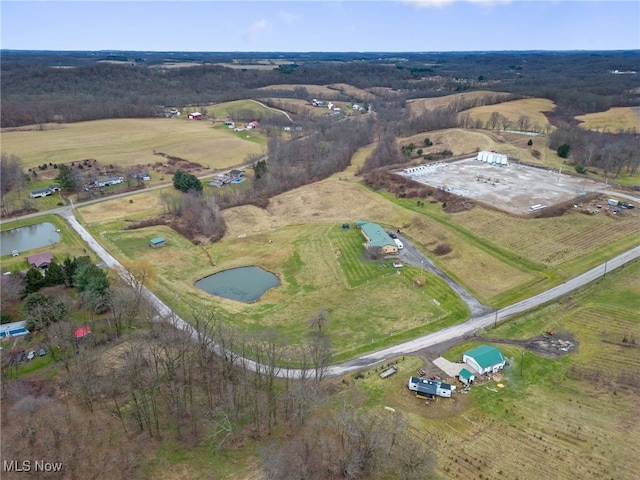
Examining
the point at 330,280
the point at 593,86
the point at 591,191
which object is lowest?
the point at 330,280

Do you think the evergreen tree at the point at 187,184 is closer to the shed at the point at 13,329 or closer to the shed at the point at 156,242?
the shed at the point at 156,242

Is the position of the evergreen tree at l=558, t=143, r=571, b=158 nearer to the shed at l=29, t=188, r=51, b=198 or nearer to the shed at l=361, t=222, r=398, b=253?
the shed at l=361, t=222, r=398, b=253

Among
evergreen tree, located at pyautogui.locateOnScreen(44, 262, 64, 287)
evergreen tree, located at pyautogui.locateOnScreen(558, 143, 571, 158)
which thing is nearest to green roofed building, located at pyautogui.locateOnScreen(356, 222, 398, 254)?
evergreen tree, located at pyautogui.locateOnScreen(44, 262, 64, 287)

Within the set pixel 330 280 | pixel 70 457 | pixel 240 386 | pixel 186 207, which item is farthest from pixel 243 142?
pixel 70 457

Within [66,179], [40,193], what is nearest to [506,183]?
[66,179]

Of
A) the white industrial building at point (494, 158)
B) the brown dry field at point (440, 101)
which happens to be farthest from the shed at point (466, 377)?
the brown dry field at point (440, 101)

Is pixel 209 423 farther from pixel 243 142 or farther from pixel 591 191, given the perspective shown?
pixel 243 142
